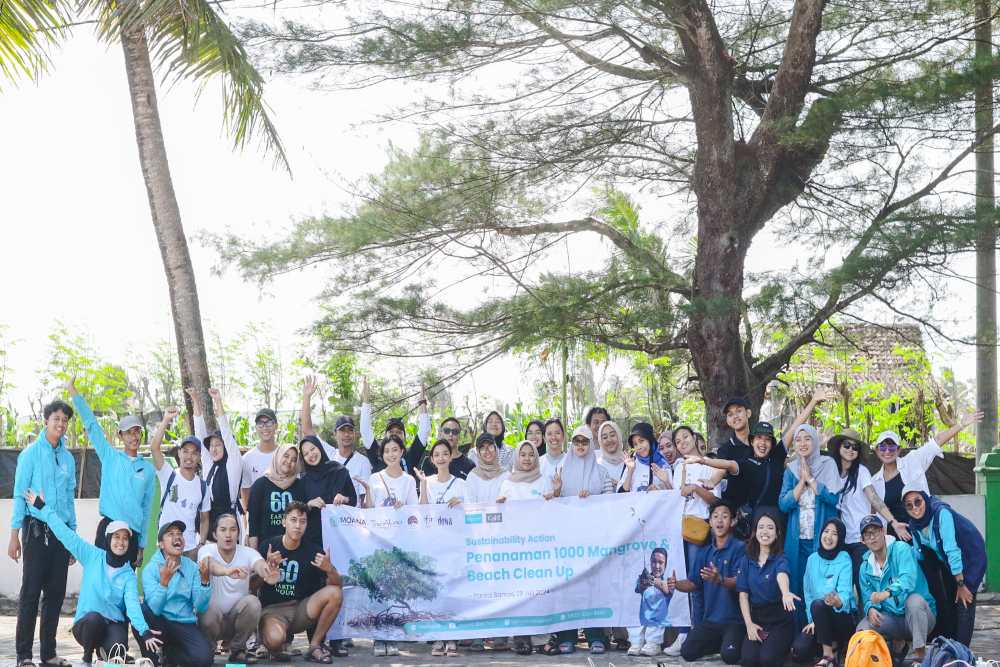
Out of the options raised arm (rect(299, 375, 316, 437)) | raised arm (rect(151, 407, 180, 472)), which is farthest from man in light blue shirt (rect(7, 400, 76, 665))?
raised arm (rect(299, 375, 316, 437))

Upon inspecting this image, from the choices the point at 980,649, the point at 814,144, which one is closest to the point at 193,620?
the point at 980,649

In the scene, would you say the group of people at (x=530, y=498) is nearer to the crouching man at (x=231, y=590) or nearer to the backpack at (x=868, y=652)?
the crouching man at (x=231, y=590)

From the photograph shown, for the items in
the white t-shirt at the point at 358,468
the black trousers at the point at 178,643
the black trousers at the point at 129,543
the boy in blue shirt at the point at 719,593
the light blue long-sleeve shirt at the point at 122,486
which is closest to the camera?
the black trousers at the point at 178,643

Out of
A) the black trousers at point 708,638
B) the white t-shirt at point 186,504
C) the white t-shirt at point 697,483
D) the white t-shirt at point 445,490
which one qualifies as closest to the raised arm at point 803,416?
the white t-shirt at point 697,483

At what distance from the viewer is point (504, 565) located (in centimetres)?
794

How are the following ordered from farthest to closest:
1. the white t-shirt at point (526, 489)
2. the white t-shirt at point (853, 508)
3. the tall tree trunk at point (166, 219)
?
1. the tall tree trunk at point (166, 219)
2. the white t-shirt at point (526, 489)
3. the white t-shirt at point (853, 508)

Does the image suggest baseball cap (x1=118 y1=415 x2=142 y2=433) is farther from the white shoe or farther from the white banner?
the white shoe

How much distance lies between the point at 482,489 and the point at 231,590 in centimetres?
200

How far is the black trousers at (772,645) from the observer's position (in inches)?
275

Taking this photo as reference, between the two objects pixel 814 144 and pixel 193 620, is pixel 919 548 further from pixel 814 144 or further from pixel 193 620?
pixel 193 620

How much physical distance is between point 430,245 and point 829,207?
394 cm

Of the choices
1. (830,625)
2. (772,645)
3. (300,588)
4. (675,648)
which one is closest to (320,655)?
(300,588)

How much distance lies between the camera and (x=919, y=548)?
7.34 metres

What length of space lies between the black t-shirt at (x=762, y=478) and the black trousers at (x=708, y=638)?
900 millimetres
